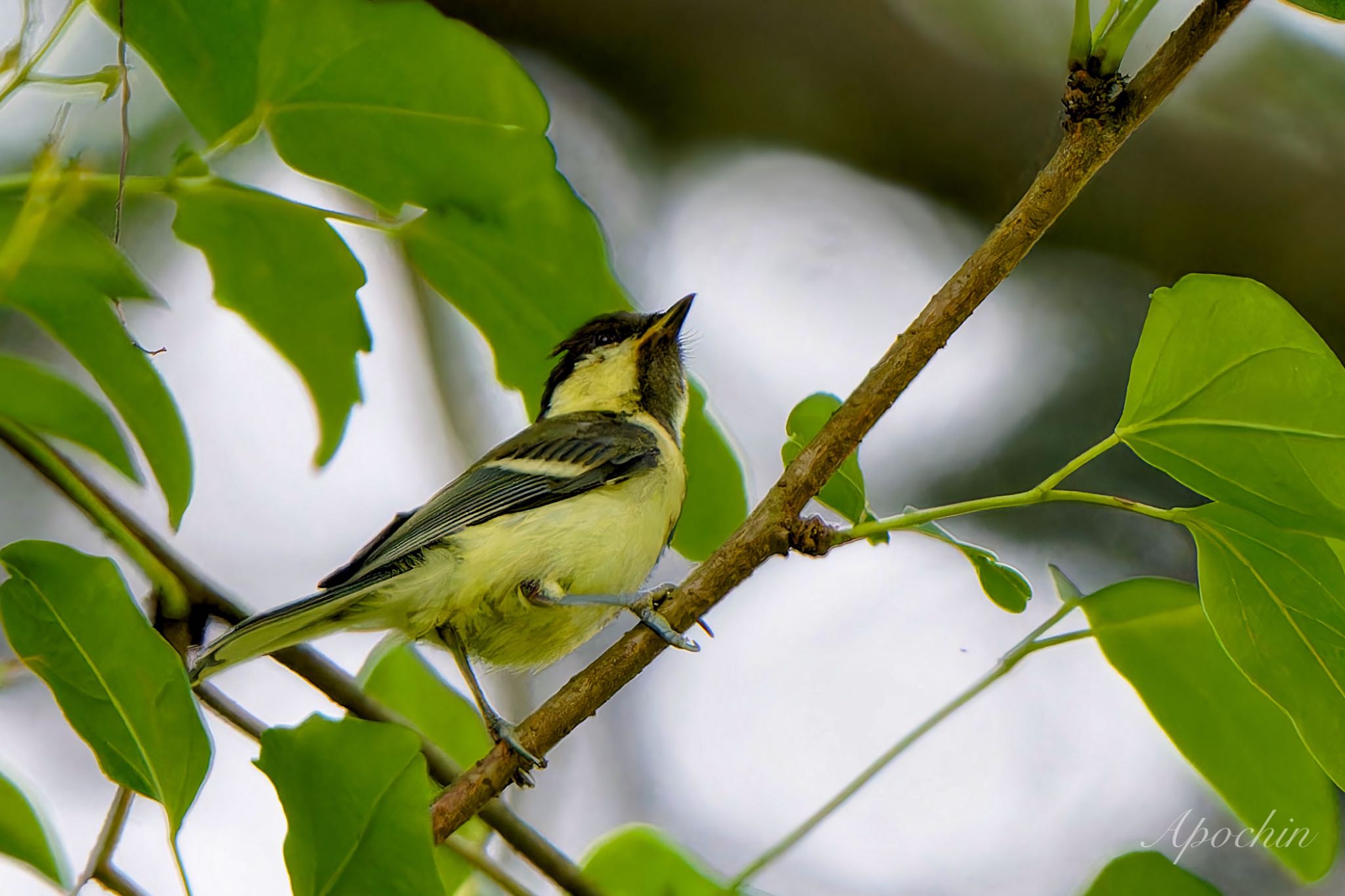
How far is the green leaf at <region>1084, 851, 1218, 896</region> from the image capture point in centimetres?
132

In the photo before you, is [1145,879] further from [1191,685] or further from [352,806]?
[352,806]

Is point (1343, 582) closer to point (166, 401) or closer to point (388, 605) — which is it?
point (166, 401)

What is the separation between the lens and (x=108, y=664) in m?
1.15

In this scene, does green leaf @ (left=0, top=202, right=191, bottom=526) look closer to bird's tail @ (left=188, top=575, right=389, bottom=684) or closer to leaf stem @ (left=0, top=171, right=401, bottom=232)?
leaf stem @ (left=0, top=171, right=401, bottom=232)

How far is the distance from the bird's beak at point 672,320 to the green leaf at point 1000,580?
154 cm

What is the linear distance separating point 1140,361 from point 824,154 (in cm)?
264

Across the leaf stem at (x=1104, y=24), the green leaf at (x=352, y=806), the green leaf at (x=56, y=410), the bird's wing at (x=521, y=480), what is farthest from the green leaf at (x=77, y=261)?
the leaf stem at (x=1104, y=24)

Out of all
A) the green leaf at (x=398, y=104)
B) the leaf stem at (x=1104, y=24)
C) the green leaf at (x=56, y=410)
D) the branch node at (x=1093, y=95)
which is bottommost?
the green leaf at (x=56, y=410)

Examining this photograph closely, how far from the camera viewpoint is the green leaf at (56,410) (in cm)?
141

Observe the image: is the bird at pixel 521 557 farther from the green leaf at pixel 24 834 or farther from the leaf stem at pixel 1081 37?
the leaf stem at pixel 1081 37

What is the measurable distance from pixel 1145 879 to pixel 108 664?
105cm

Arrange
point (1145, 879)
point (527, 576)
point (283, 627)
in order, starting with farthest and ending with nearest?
point (527, 576) → point (283, 627) → point (1145, 879)

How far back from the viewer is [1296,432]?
43.4 inches

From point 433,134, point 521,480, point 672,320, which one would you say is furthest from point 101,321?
point 672,320
